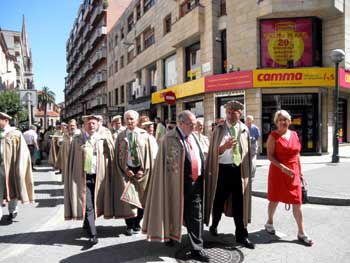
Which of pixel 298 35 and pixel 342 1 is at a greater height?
pixel 342 1

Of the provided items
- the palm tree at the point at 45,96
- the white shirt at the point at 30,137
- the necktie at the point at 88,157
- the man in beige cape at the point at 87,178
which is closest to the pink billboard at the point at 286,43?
the white shirt at the point at 30,137

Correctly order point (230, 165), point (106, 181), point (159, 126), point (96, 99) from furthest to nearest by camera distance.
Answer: point (96, 99) → point (159, 126) → point (106, 181) → point (230, 165)

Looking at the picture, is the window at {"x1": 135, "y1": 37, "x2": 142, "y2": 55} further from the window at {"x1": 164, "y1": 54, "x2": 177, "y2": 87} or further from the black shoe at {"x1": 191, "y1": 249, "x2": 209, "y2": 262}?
the black shoe at {"x1": 191, "y1": 249, "x2": 209, "y2": 262}

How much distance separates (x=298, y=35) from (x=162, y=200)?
555 inches

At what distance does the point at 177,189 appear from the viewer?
4.01 m

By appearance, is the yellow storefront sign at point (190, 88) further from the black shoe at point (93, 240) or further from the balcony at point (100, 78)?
the balcony at point (100, 78)

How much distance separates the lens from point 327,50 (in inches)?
620

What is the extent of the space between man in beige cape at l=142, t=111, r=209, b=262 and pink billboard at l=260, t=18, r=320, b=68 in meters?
12.8

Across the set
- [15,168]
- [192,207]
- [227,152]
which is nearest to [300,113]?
[227,152]

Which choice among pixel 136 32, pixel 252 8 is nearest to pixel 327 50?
pixel 252 8

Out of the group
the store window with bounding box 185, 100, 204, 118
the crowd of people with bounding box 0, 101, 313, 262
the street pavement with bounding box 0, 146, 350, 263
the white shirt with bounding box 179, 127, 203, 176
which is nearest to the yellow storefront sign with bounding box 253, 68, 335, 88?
the store window with bounding box 185, 100, 204, 118

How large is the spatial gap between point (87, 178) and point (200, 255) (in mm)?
1982

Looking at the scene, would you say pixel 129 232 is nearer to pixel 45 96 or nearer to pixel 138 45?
pixel 138 45

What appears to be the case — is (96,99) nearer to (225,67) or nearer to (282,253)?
(225,67)
